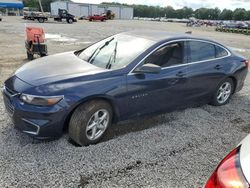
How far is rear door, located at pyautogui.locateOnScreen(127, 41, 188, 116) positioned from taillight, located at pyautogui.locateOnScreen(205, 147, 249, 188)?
7.36 ft

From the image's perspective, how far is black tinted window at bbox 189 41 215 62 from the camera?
15.7ft

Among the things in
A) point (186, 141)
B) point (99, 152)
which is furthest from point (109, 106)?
point (186, 141)

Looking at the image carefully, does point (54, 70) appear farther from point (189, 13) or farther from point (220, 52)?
point (189, 13)

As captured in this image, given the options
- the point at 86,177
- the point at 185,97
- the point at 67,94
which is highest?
the point at 67,94

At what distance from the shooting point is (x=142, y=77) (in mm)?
3977

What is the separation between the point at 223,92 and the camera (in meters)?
5.62

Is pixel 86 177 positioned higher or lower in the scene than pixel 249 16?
lower

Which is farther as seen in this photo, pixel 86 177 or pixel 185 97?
pixel 185 97

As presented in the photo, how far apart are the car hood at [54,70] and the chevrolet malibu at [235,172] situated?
2.37 metres

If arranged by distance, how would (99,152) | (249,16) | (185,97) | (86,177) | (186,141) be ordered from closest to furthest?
(86,177), (99,152), (186,141), (185,97), (249,16)

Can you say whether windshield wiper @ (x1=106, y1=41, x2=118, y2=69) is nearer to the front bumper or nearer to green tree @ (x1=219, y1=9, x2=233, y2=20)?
the front bumper

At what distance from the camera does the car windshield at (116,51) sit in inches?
160

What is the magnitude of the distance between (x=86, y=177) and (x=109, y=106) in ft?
3.61

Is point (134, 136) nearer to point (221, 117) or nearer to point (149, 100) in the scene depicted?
point (149, 100)
